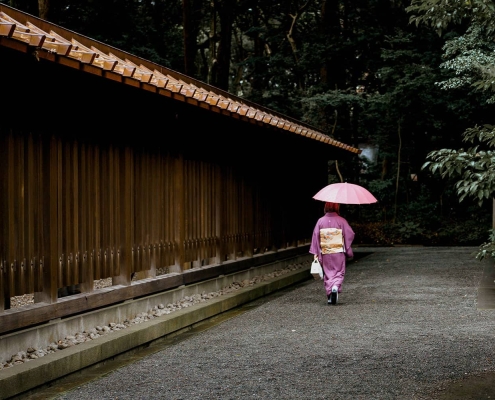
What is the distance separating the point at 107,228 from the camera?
8828 millimetres

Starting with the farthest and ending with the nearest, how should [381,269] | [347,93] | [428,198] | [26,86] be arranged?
[428,198] → [347,93] → [381,269] → [26,86]

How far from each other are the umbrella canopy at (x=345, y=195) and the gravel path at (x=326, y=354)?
172 cm

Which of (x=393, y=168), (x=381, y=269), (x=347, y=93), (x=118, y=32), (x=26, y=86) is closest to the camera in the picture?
(x=26, y=86)

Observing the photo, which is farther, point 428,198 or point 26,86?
point 428,198

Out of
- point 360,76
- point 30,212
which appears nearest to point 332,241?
point 30,212

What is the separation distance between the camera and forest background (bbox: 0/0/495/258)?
24.8 meters

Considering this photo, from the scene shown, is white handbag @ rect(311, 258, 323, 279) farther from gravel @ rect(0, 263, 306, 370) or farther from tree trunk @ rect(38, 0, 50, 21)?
tree trunk @ rect(38, 0, 50, 21)

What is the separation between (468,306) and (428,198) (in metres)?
22.8

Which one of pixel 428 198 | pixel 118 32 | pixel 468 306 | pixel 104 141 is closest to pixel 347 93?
pixel 428 198

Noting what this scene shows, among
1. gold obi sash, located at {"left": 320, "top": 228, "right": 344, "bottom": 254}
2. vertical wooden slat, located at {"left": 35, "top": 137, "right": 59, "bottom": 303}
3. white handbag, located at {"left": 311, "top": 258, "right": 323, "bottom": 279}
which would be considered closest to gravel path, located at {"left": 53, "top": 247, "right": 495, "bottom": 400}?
white handbag, located at {"left": 311, "top": 258, "right": 323, "bottom": 279}

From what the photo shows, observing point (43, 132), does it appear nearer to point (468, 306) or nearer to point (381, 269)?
A: point (468, 306)

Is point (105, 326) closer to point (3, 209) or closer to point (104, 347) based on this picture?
point (104, 347)

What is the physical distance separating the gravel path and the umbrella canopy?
1715 millimetres

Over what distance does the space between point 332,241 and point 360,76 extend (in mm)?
22576
